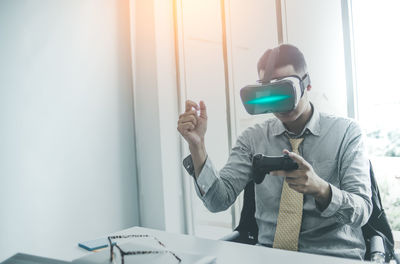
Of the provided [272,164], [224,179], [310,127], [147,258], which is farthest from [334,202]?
[147,258]

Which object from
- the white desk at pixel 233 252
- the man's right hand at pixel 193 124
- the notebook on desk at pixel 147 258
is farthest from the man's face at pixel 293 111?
the notebook on desk at pixel 147 258

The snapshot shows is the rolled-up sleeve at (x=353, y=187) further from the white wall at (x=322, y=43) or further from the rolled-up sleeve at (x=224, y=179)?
the white wall at (x=322, y=43)

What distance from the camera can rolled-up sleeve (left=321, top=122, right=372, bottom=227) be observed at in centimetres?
106

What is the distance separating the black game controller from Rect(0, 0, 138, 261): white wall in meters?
1.47

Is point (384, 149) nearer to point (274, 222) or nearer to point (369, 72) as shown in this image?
point (369, 72)

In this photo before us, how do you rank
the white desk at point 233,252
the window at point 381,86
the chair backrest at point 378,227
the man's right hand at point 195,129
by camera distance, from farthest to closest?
the window at point 381,86 → the man's right hand at point 195,129 → the chair backrest at point 378,227 → the white desk at point 233,252

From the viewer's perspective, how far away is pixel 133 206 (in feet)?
8.69

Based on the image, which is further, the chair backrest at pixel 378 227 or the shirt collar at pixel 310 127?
the shirt collar at pixel 310 127

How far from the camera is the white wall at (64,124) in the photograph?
1.88m

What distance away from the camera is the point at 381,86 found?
188 centimetres

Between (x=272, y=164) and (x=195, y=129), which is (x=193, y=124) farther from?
(x=272, y=164)

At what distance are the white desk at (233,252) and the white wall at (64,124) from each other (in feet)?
3.90

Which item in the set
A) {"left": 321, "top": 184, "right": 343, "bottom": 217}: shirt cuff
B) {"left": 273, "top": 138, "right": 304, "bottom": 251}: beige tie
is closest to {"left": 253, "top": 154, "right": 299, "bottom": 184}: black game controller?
{"left": 321, "top": 184, "right": 343, "bottom": 217}: shirt cuff

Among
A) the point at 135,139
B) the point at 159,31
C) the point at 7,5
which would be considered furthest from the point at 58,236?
the point at 159,31
